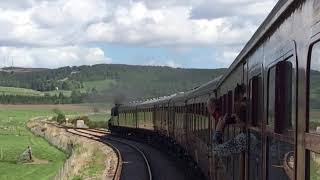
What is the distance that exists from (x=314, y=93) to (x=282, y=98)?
2.33 feet

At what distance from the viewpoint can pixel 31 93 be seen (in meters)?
200

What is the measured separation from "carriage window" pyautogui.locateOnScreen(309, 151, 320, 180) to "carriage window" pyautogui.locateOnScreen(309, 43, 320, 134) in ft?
0.39

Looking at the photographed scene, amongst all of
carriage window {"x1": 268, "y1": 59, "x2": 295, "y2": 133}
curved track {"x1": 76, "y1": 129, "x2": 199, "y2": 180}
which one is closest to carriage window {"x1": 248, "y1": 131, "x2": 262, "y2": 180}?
carriage window {"x1": 268, "y1": 59, "x2": 295, "y2": 133}

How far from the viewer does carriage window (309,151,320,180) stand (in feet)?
9.94

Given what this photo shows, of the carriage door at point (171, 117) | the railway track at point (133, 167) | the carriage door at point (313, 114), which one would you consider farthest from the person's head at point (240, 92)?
the carriage door at point (171, 117)

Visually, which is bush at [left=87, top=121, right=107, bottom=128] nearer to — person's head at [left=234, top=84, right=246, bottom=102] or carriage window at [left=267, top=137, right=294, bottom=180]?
person's head at [left=234, top=84, right=246, bottom=102]

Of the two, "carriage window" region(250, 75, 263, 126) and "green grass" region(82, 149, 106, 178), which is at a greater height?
"carriage window" region(250, 75, 263, 126)

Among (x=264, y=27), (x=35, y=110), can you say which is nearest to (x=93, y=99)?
(x=35, y=110)

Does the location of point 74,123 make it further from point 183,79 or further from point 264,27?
point 264,27

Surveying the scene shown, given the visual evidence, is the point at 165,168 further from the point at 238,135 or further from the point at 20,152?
the point at 20,152

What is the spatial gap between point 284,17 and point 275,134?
2.44ft

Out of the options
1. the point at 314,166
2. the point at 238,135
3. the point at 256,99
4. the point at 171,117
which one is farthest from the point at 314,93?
the point at 171,117

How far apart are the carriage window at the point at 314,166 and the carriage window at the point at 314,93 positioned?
0.39ft

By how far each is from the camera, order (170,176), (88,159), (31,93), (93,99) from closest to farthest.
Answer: (170,176) → (88,159) → (93,99) → (31,93)
